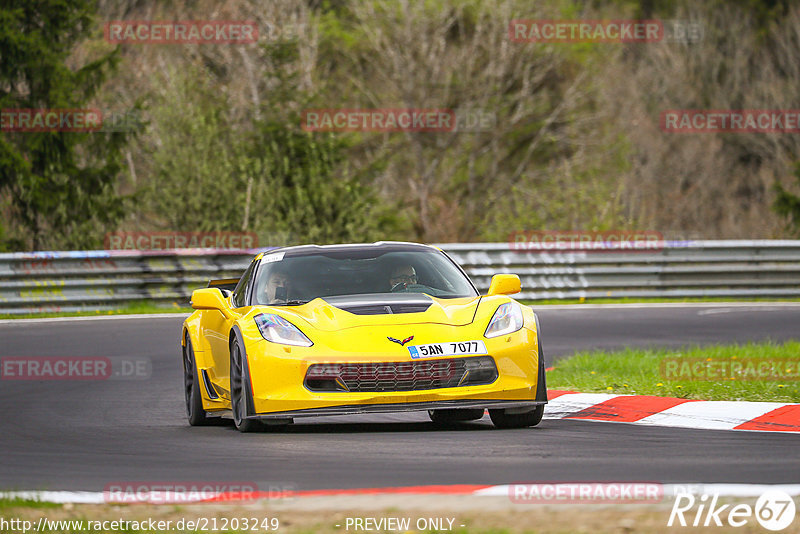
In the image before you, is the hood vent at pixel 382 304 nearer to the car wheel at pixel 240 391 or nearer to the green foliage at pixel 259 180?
the car wheel at pixel 240 391

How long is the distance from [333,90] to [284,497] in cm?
3814

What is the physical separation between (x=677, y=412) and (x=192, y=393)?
358 centimetres

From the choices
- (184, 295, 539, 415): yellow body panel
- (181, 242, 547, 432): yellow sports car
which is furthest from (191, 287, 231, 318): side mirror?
(184, 295, 539, 415): yellow body panel

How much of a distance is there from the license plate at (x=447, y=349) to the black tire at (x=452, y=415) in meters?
1.37

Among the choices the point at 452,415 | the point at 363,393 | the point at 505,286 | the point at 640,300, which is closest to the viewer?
the point at 363,393

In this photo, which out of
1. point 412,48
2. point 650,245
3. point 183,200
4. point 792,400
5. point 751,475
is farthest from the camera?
point 412,48

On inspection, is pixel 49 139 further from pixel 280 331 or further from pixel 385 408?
pixel 385 408

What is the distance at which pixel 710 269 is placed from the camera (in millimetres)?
23516

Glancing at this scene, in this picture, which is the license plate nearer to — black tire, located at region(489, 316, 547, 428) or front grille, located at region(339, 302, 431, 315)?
front grille, located at region(339, 302, 431, 315)

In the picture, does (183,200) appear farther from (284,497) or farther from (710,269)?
(284,497)

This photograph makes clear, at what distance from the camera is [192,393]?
1034 centimetres

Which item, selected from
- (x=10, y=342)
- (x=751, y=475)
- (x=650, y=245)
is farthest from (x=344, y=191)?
(x=751, y=475)

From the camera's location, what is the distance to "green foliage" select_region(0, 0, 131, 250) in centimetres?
2719

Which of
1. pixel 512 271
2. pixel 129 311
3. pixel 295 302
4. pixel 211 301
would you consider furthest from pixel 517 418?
pixel 512 271
